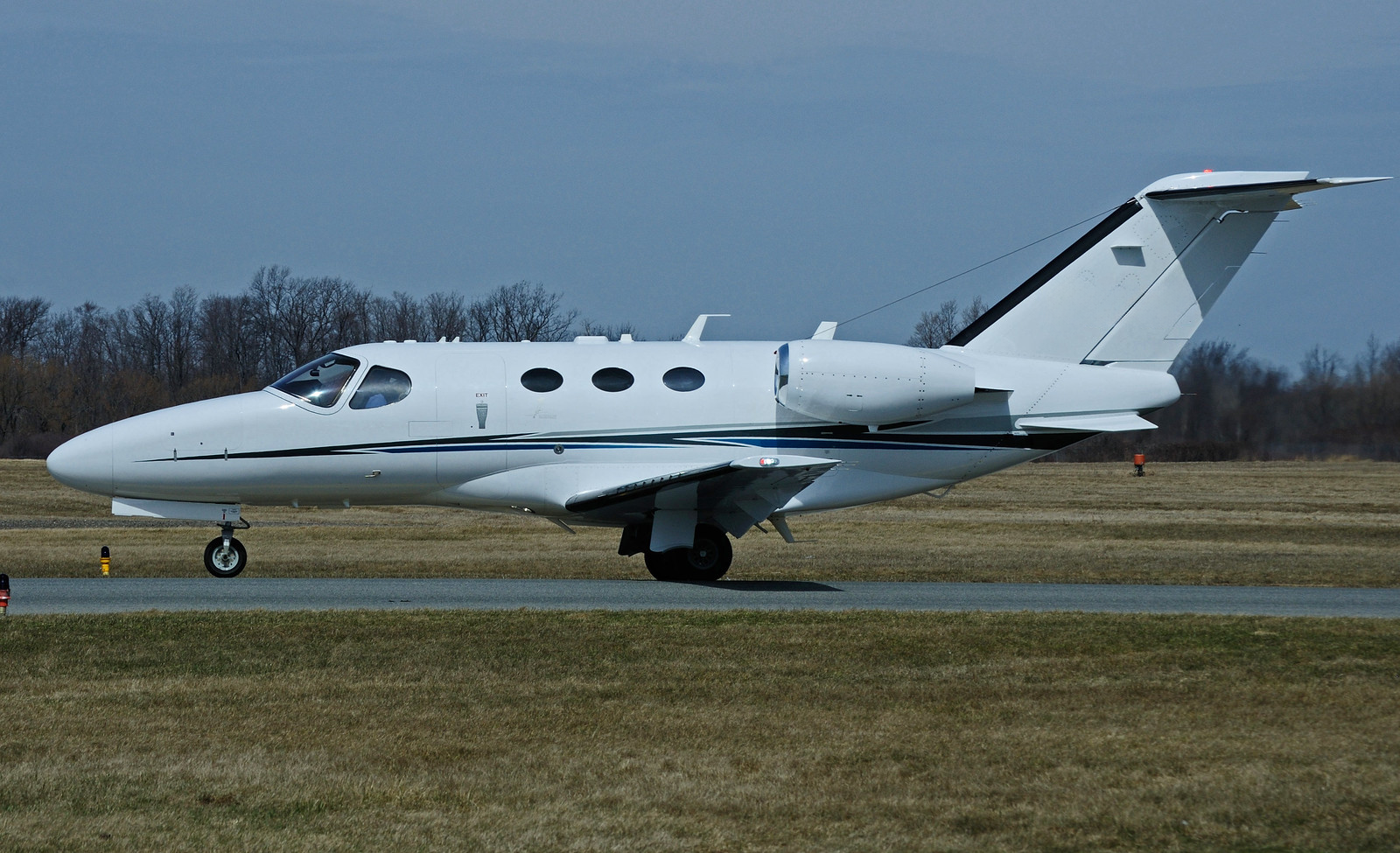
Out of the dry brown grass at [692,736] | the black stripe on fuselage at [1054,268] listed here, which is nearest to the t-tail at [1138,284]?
the black stripe on fuselage at [1054,268]

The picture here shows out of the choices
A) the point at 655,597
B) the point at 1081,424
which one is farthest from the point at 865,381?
the point at 655,597

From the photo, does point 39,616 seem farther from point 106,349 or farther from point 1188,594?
point 106,349

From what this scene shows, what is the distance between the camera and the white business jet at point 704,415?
16.6 metres

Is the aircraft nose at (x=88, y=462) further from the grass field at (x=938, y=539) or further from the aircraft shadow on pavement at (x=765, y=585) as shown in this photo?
the aircraft shadow on pavement at (x=765, y=585)

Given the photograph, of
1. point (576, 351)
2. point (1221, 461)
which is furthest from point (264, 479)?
point (1221, 461)

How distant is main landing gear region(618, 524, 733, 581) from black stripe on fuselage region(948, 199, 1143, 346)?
13.0 feet

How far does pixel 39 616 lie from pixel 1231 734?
34.0 ft

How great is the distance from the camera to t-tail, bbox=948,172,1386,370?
17.6 m

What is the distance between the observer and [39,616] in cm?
1282

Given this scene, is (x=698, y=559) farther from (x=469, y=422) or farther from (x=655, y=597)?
(x=469, y=422)

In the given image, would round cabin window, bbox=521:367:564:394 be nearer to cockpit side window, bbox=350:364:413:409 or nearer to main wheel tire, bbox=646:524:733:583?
cockpit side window, bbox=350:364:413:409

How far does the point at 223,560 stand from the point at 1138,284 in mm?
12069

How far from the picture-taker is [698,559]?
17469mm

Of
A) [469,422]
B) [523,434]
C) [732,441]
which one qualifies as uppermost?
[469,422]
